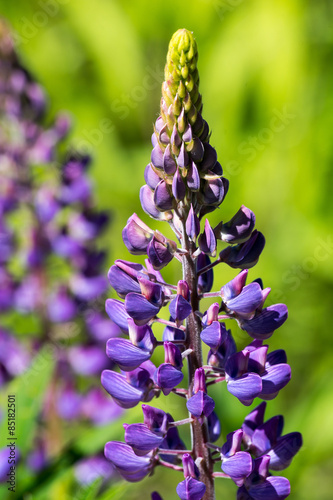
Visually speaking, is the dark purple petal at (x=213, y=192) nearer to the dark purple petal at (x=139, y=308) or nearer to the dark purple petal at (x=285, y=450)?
the dark purple petal at (x=139, y=308)

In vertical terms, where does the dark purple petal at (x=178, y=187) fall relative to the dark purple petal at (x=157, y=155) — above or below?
below

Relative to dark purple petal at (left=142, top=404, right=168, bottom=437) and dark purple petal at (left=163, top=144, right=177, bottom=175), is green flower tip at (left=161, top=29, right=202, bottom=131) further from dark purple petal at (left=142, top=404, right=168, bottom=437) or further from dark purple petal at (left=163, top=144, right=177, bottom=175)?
dark purple petal at (left=142, top=404, right=168, bottom=437)

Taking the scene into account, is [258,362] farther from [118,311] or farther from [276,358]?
[118,311]

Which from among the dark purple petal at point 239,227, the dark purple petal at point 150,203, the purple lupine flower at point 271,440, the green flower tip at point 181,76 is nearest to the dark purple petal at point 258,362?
the purple lupine flower at point 271,440

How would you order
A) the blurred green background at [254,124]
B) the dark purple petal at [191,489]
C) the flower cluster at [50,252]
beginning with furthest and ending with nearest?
1. the blurred green background at [254,124]
2. the flower cluster at [50,252]
3. the dark purple petal at [191,489]

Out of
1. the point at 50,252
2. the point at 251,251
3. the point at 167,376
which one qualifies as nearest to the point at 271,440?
the point at 167,376
